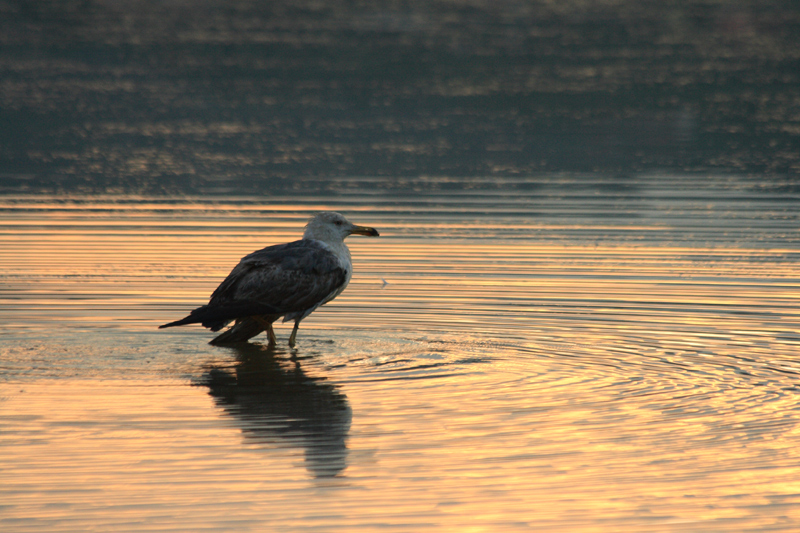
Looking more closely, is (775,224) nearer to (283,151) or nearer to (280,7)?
(283,151)

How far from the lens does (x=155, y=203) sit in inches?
852

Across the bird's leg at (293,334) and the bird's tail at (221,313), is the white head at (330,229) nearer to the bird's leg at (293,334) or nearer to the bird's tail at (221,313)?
the bird's leg at (293,334)

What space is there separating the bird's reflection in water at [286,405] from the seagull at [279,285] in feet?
1.45

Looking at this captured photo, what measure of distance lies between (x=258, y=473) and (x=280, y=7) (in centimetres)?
5504

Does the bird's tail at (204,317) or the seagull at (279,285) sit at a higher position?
the seagull at (279,285)

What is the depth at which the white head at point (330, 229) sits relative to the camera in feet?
39.1

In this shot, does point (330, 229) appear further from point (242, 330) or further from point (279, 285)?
point (242, 330)

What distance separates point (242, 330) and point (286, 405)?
2.36m

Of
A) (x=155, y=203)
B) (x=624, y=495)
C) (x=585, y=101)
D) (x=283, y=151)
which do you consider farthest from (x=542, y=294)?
(x=585, y=101)

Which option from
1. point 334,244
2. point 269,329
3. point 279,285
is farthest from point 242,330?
point 334,244

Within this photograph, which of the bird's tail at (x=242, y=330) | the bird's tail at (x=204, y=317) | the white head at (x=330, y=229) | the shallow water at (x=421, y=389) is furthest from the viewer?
the white head at (x=330, y=229)

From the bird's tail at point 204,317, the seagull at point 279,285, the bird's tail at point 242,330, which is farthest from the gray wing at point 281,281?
the bird's tail at point 242,330

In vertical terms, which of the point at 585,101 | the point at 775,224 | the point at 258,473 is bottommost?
the point at 258,473

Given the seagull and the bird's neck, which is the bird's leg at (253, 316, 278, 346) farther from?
the bird's neck
